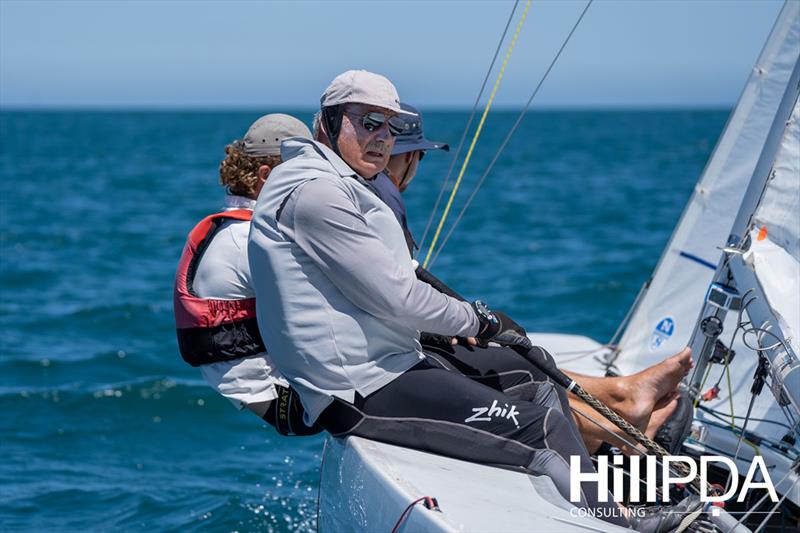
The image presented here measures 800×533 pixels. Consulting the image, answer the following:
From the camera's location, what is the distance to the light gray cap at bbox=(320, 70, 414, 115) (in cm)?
275

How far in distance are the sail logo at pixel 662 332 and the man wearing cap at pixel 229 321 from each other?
2400 millimetres

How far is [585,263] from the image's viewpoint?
1213 cm

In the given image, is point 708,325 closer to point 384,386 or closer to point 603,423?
point 603,423

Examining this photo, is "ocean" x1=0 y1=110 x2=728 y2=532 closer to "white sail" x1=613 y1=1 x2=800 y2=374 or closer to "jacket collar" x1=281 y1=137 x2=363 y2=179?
"white sail" x1=613 y1=1 x2=800 y2=374

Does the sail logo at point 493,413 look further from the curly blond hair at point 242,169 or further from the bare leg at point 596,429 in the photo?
the curly blond hair at point 242,169

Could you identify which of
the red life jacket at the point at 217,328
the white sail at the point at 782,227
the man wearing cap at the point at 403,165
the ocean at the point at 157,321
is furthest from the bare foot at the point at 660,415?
the ocean at the point at 157,321

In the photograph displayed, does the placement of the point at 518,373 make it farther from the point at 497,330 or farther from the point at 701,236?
the point at 701,236

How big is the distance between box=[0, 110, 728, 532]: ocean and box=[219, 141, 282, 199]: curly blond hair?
175 cm

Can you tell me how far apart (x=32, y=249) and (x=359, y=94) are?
11591 mm

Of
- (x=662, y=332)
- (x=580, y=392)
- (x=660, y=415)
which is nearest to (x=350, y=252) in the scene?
(x=580, y=392)

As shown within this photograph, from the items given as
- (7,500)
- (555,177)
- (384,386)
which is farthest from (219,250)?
(555,177)

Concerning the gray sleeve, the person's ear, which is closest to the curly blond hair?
the person's ear

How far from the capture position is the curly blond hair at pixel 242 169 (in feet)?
10.8

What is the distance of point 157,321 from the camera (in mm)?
9062
